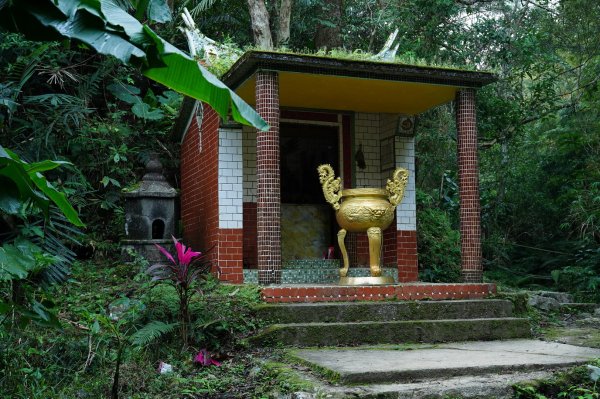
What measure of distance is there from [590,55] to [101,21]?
42.4ft

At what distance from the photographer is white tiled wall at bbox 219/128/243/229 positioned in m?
9.28

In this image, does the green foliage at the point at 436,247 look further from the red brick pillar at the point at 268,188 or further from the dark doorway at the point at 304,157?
the red brick pillar at the point at 268,188

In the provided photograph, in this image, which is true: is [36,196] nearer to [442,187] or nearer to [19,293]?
[19,293]

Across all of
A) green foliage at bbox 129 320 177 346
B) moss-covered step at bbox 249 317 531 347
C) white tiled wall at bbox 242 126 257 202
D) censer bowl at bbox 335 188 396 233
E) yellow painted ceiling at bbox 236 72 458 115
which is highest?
yellow painted ceiling at bbox 236 72 458 115

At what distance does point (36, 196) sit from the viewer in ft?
10.2

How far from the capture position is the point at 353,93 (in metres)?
9.77

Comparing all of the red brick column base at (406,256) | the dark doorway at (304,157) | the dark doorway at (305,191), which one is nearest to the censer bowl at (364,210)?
the red brick column base at (406,256)

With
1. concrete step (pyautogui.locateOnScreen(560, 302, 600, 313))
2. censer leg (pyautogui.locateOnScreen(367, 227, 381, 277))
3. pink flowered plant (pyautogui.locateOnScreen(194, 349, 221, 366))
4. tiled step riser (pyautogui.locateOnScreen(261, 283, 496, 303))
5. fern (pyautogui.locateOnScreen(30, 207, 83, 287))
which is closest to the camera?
pink flowered plant (pyautogui.locateOnScreen(194, 349, 221, 366))

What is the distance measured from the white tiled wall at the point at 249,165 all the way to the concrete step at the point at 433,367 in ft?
13.7

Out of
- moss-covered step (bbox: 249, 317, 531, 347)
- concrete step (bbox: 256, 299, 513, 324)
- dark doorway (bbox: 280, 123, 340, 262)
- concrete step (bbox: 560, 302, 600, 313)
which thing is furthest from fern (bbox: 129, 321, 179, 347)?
concrete step (bbox: 560, 302, 600, 313)

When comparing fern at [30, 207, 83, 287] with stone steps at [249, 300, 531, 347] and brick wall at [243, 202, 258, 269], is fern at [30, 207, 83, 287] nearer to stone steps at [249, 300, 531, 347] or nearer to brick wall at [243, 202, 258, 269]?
brick wall at [243, 202, 258, 269]

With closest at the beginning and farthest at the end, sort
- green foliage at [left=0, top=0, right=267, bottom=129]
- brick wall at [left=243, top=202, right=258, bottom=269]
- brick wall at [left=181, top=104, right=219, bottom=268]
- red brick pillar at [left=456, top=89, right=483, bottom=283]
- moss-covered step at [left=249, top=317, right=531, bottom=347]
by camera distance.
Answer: green foliage at [left=0, top=0, right=267, bottom=129] < moss-covered step at [left=249, top=317, right=531, bottom=347] < red brick pillar at [left=456, top=89, right=483, bottom=283] < brick wall at [left=181, top=104, right=219, bottom=268] < brick wall at [left=243, top=202, right=258, bottom=269]

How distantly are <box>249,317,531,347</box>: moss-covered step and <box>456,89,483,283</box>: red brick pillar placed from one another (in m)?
1.29

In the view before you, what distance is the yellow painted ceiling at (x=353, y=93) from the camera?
356 inches
